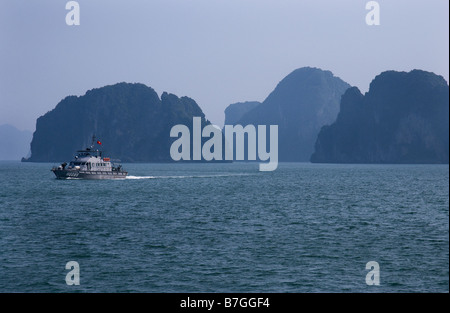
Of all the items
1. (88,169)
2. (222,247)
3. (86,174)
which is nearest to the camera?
(222,247)

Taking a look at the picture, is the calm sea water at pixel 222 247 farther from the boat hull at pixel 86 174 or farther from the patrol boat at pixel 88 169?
the patrol boat at pixel 88 169

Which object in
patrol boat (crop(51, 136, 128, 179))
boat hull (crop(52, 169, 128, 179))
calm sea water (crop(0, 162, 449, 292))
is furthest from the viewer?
patrol boat (crop(51, 136, 128, 179))

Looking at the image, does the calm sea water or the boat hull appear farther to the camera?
the boat hull

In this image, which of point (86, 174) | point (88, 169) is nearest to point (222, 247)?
point (86, 174)

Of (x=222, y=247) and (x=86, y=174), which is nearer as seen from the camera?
(x=222, y=247)

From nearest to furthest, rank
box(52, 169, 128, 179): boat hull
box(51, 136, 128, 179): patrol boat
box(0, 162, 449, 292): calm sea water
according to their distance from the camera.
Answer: box(0, 162, 449, 292): calm sea water → box(52, 169, 128, 179): boat hull → box(51, 136, 128, 179): patrol boat

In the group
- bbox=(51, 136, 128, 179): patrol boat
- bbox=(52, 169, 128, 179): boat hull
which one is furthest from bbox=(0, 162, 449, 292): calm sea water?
bbox=(51, 136, 128, 179): patrol boat

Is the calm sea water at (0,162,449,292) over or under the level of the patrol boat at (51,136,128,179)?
under

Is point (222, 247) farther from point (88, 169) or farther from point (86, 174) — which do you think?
point (88, 169)

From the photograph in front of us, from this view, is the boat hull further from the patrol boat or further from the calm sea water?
the calm sea water
